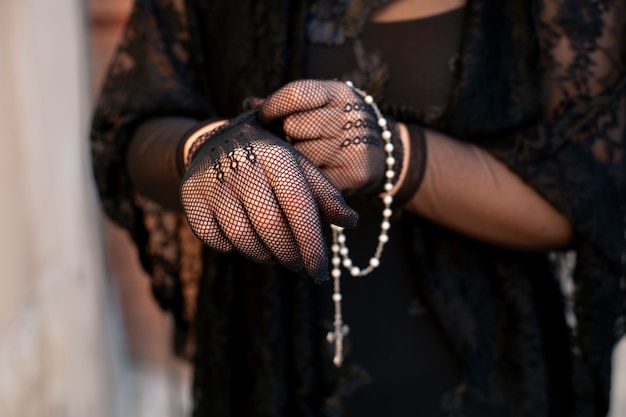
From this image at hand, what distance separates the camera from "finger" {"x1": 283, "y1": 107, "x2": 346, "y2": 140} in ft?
1.65

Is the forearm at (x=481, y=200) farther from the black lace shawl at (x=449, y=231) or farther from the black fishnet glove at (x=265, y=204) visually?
the black fishnet glove at (x=265, y=204)

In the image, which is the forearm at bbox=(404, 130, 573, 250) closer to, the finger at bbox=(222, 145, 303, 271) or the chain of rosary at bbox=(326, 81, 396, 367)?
the chain of rosary at bbox=(326, 81, 396, 367)

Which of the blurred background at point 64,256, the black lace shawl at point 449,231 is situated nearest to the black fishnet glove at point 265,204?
the black lace shawl at point 449,231

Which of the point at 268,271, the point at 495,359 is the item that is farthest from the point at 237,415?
the point at 495,359

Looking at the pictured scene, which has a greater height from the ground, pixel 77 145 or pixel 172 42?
pixel 172 42

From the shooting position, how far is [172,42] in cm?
73

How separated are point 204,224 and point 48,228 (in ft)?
3.16

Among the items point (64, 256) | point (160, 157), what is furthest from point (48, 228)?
point (160, 157)

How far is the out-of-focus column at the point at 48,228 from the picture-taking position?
105cm

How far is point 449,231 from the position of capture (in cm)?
72

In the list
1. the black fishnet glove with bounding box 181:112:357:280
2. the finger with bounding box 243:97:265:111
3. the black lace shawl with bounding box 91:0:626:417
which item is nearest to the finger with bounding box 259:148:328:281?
the black fishnet glove with bounding box 181:112:357:280

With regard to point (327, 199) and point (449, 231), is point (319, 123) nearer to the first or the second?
point (327, 199)

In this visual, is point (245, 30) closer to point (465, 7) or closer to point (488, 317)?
point (465, 7)

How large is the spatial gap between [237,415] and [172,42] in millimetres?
497
